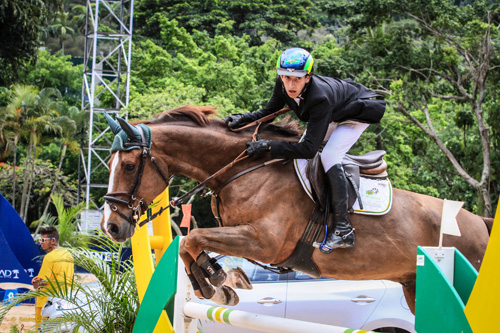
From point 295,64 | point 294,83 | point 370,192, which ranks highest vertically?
point 295,64

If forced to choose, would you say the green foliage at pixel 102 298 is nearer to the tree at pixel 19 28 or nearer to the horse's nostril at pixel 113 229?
the horse's nostril at pixel 113 229

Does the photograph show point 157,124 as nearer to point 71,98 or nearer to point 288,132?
point 288,132

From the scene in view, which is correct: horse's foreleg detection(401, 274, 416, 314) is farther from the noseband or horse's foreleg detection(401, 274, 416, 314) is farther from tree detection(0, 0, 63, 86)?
tree detection(0, 0, 63, 86)

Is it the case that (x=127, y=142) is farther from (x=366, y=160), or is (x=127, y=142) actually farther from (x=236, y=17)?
(x=236, y=17)

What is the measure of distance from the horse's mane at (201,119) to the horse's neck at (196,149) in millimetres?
108

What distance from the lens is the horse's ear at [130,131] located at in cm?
390

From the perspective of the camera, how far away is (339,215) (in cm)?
400

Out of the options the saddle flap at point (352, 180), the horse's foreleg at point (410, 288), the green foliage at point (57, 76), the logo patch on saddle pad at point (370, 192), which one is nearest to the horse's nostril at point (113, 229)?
the logo patch on saddle pad at point (370, 192)

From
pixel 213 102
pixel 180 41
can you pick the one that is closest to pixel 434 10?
pixel 213 102

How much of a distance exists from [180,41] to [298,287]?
22909 millimetres

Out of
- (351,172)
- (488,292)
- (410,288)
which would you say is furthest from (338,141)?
(488,292)

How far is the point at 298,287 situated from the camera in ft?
18.9

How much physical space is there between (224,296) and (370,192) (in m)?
1.35

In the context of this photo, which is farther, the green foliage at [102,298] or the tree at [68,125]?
the tree at [68,125]
